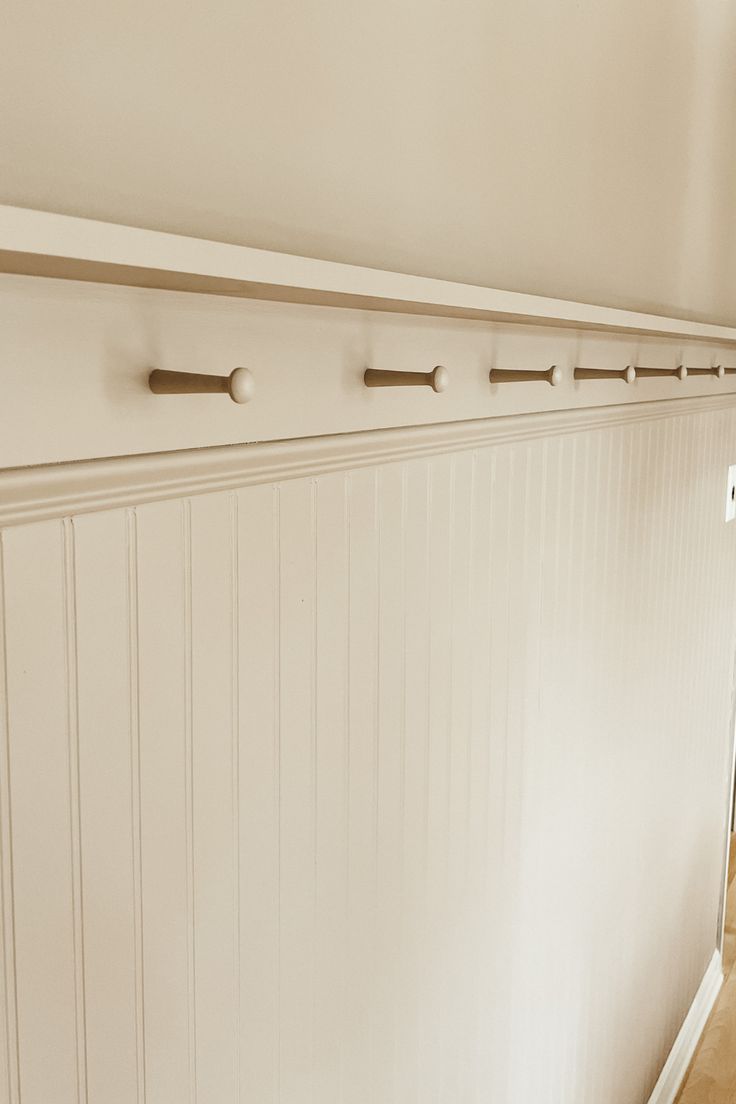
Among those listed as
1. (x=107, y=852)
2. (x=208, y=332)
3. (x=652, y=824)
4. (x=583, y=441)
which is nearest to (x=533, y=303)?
(x=208, y=332)

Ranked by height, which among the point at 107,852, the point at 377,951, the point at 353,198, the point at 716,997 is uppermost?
the point at 353,198

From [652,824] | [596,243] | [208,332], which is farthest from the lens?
[652,824]

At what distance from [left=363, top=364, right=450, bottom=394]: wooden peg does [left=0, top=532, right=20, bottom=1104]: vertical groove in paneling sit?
0.41 m

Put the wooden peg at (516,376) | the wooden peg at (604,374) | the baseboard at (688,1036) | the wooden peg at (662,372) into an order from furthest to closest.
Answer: the baseboard at (688,1036)
the wooden peg at (662,372)
the wooden peg at (604,374)
the wooden peg at (516,376)

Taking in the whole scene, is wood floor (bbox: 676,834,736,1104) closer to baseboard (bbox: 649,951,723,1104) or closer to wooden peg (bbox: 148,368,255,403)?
baseboard (bbox: 649,951,723,1104)

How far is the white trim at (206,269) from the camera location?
0.47m

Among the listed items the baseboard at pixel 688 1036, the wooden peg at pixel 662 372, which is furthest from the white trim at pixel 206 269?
the baseboard at pixel 688 1036

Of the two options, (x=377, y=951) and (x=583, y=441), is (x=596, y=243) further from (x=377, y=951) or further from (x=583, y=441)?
(x=377, y=951)

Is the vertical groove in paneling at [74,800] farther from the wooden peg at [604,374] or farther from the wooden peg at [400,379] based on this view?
the wooden peg at [604,374]

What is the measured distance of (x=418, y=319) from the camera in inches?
38.3

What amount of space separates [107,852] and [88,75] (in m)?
0.49

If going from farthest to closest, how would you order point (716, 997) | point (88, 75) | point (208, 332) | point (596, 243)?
point (716, 997) < point (596, 243) < point (208, 332) < point (88, 75)

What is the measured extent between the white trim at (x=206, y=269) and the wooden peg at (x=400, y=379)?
56 mm

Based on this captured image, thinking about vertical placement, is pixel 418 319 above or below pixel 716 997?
above
